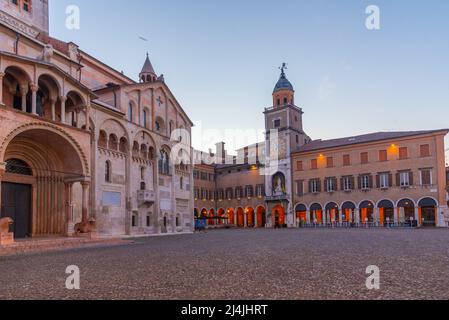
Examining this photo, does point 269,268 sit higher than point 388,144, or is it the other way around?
point 388,144

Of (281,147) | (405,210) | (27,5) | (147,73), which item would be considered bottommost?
(405,210)

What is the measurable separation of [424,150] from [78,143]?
39354mm

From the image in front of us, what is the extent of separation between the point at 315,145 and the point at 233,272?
48.7 meters

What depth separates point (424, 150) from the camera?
44500 mm

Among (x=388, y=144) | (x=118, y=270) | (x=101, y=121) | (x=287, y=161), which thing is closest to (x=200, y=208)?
(x=287, y=161)

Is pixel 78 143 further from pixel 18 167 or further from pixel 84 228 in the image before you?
pixel 84 228

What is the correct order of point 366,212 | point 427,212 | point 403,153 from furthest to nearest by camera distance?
point 366,212
point 403,153
point 427,212

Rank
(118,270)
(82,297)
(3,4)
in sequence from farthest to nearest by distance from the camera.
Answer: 1. (3,4)
2. (118,270)
3. (82,297)

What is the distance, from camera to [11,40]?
22234mm

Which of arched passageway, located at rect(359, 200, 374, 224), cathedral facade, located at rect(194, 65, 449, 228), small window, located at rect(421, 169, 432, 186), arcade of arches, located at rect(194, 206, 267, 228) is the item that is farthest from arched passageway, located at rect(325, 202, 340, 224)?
arcade of arches, located at rect(194, 206, 267, 228)

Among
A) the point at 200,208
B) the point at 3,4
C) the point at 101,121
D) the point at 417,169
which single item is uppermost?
the point at 3,4

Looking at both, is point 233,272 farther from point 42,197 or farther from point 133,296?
point 42,197

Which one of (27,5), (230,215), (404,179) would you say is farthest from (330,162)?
(27,5)

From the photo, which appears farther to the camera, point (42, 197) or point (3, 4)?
point (3, 4)
